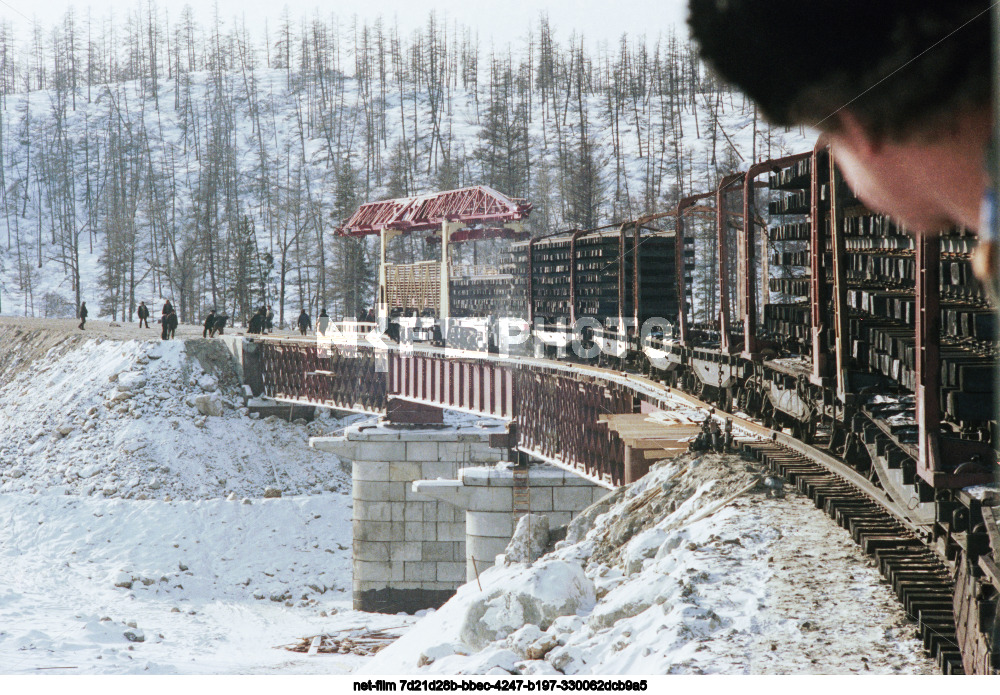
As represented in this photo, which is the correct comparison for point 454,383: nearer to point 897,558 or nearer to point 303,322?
point 303,322

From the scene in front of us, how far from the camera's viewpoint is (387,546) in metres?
33.2

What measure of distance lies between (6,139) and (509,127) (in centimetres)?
2001

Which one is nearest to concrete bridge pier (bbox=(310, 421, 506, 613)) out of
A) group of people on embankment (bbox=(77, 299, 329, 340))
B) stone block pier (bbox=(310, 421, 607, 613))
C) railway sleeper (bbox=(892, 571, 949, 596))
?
stone block pier (bbox=(310, 421, 607, 613))

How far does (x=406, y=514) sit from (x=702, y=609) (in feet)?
87.3

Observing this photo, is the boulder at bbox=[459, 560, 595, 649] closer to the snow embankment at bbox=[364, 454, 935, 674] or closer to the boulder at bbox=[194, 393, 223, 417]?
the snow embankment at bbox=[364, 454, 935, 674]

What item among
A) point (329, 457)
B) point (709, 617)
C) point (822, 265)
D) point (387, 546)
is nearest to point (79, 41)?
point (822, 265)

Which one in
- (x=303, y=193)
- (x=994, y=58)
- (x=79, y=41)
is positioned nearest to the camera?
(x=994, y=58)

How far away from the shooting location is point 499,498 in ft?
92.8

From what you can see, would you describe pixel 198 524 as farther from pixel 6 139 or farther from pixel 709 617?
pixel 709 617

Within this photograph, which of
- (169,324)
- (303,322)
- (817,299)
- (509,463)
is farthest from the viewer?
(303,322)

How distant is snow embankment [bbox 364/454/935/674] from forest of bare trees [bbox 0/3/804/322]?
4.33 metres

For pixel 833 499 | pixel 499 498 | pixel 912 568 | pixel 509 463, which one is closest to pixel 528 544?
pixel 499 498

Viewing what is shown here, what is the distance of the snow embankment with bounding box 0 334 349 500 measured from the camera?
3884 cm

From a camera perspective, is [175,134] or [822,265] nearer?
[822,265]
